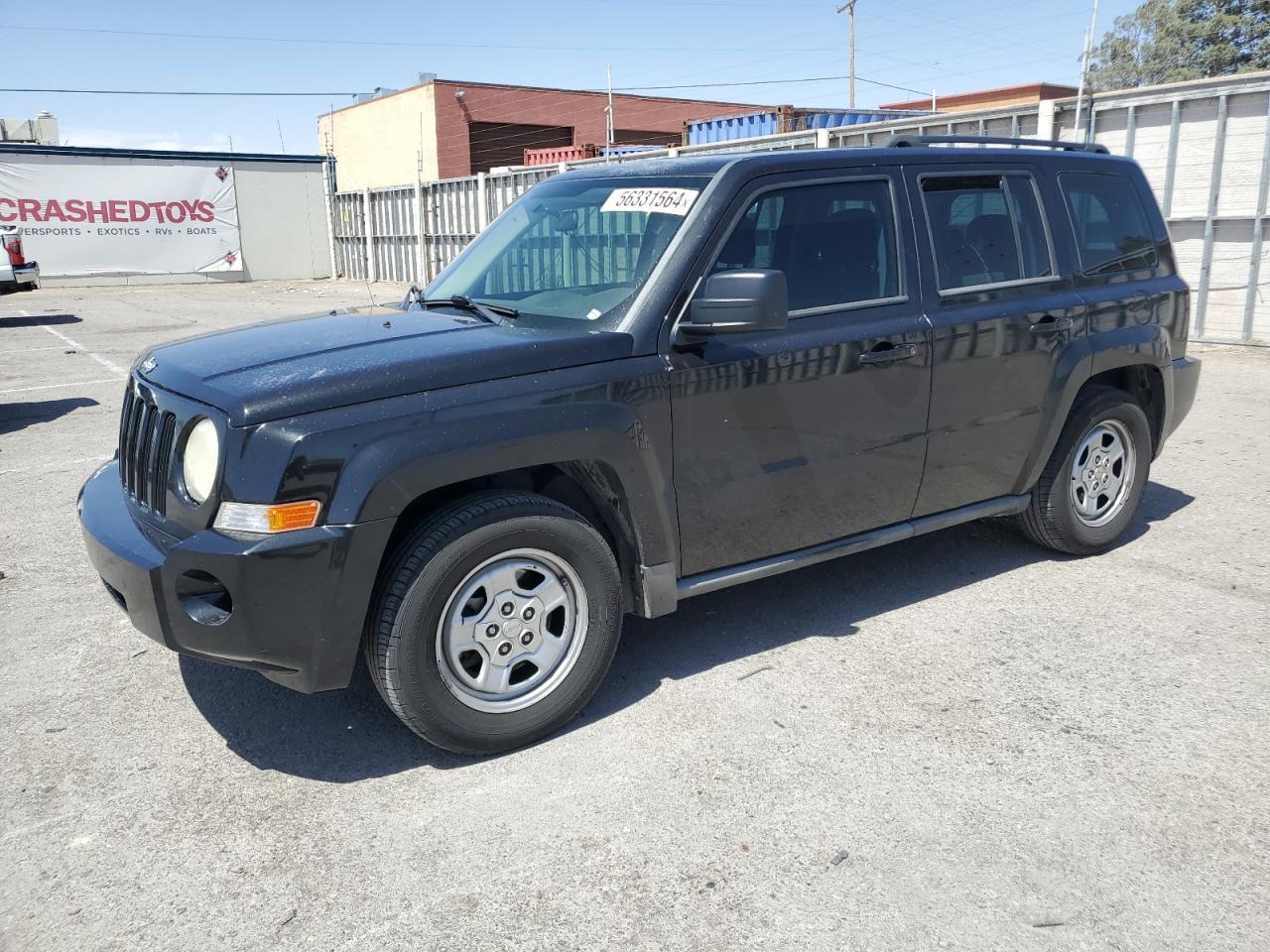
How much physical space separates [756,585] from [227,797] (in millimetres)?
2568

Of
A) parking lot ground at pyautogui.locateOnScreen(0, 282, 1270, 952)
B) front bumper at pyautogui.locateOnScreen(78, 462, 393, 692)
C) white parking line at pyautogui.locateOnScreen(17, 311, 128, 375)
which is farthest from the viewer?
white parking line at pyautogui.locateOnScreen(17, 311, 128, 375)

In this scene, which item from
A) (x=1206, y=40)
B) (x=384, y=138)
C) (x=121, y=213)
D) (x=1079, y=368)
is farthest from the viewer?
(x=1206, y=40)

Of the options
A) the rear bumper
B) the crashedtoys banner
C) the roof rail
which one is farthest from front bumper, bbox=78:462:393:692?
the crashedtoys banner

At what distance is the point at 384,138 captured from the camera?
34594 millimetres

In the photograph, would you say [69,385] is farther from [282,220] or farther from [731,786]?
[282,220]

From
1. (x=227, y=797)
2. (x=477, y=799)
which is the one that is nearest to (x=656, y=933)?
(x=477, y=799)

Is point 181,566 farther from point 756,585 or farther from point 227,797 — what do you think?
point 756,585

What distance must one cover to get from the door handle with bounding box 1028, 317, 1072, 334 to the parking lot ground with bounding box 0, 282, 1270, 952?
1194mm

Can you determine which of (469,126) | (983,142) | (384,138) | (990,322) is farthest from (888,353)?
(384,138)

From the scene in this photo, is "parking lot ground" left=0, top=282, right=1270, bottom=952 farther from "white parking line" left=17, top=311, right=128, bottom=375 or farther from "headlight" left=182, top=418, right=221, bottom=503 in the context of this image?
"white parking line" left=17, top=311, right=128, bottom=375

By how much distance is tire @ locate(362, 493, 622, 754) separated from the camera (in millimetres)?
3152

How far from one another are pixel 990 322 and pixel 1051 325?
408 millimetres

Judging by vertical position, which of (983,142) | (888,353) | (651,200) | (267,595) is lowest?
(267,595)

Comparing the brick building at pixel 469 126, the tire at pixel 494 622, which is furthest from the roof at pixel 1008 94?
the tire at pixel 494 622
